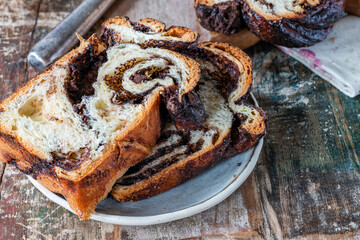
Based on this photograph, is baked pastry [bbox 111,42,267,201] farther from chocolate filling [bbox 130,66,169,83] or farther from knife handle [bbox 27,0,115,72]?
knife handle [bbox 27,0,115,72]

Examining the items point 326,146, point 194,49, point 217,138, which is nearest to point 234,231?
point 217,138

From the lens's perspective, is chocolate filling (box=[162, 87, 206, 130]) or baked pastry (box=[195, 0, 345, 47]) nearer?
chocolate filling (box=[162, 87, 206, 130])

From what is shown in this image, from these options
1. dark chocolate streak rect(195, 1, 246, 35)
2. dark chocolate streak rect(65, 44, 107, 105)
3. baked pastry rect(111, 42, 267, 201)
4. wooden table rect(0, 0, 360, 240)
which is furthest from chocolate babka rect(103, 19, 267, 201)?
dark chocolate streak rect(195, 1, 246, 35)

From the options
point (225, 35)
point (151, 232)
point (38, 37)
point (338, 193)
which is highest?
point (38, 37)

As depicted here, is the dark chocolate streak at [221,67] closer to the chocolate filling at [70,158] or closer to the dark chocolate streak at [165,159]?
the dark chocolate streak at [165,159]

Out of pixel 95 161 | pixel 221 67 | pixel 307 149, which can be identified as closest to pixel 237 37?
pixel 221 67

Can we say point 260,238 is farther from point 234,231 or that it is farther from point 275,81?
point 275,81

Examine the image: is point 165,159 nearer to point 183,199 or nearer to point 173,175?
point 173,175
